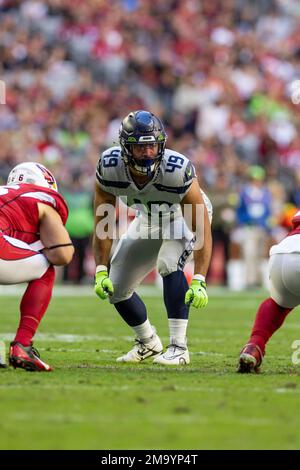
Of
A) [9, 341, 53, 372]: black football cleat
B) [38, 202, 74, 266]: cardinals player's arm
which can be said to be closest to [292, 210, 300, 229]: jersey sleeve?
[38, 202, 74, 266]: cardinals player's arm

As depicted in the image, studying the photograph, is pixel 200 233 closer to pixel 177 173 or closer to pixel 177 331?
pixel 177 173

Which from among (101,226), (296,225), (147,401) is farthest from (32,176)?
(147,401)

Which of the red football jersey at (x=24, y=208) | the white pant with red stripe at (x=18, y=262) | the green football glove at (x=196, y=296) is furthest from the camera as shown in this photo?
the green football glove at (x=196, y=296)

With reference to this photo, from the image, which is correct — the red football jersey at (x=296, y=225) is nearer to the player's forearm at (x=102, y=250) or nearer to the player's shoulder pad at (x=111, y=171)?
the player's shoulder pad at (x=111, y=171)

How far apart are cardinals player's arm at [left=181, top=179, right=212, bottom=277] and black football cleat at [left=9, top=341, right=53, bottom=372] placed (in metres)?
1.19

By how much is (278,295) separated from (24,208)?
1572 mm

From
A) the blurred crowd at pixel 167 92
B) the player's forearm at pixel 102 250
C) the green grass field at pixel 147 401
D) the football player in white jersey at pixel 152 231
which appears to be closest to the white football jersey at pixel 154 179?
the football player in white jersey at pixel 152 231

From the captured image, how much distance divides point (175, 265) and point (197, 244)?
245mm

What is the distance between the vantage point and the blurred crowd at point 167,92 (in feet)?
56.9

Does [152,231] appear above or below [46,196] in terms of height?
above

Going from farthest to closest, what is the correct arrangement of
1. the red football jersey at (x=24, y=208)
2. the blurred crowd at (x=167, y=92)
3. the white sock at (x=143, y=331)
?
the blurred crowd at (x=167, y=92) < the white sock at (x=143, y=331) < the red football jersey at (x=24, y=208)

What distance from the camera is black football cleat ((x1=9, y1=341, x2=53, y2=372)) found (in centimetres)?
595

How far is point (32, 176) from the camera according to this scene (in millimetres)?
6465

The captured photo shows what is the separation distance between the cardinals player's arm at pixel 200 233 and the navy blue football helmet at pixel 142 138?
0.30 metres
